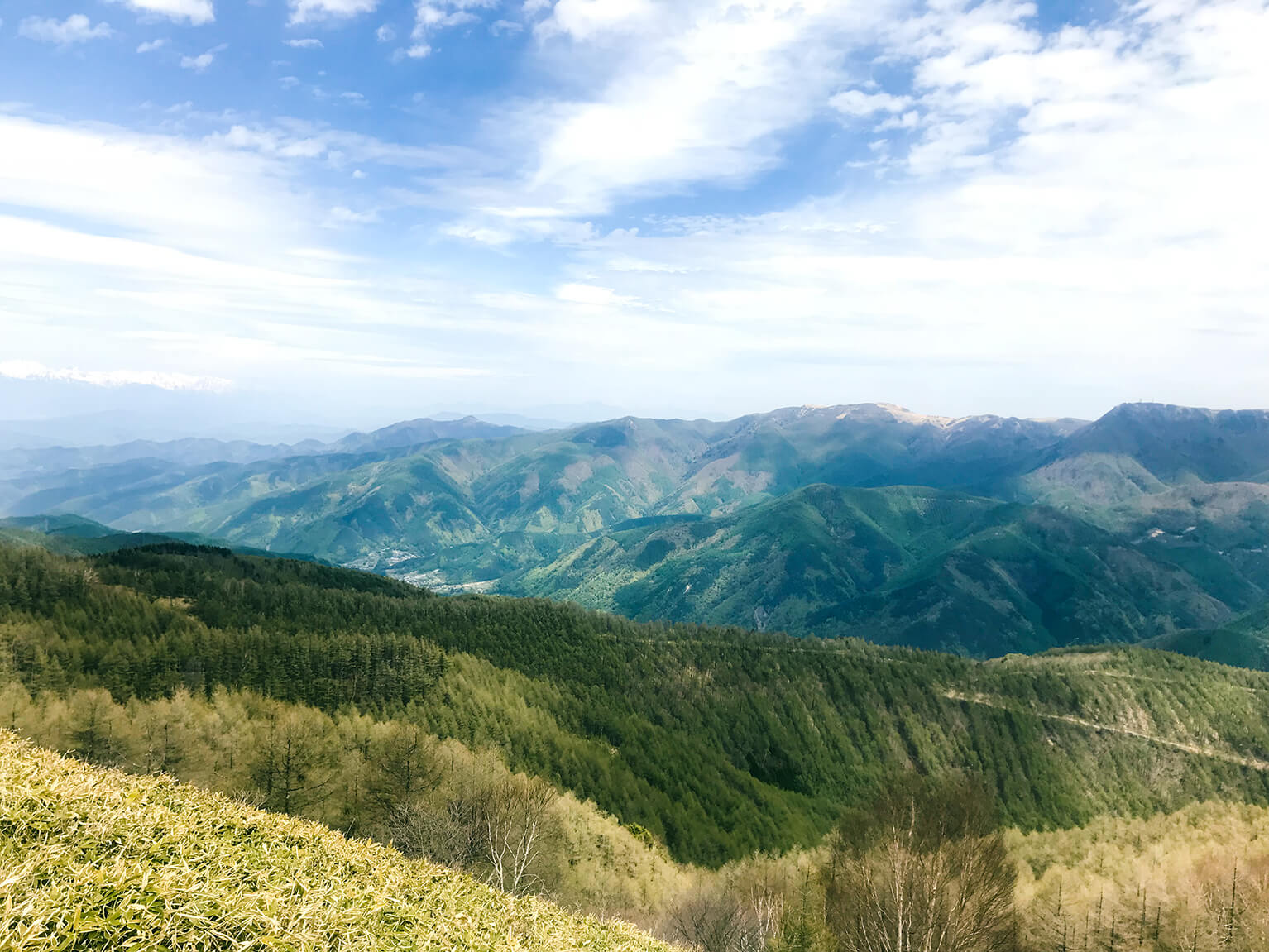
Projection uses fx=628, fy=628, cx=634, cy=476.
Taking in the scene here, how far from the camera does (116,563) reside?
6235 inches

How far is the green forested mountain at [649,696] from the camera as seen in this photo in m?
99.4

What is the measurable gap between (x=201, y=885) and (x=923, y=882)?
160 ft

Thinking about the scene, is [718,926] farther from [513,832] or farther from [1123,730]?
[1123,730]

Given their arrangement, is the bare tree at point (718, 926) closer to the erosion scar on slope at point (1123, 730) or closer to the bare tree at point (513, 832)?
the bare tree at point (513, 832)

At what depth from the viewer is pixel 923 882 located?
45.2 m

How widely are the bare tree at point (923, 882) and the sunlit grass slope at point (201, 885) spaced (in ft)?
98.2

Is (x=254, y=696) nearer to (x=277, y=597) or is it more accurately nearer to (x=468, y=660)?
(x=468, y=660)

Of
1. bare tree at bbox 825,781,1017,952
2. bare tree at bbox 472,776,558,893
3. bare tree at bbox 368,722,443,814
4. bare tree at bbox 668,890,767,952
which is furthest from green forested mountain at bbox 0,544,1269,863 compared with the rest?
bare tree at bbox 668,890,767,952

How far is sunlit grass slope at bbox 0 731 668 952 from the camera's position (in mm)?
10508

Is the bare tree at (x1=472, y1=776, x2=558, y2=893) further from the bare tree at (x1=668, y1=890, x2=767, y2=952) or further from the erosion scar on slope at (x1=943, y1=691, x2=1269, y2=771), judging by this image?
the erosion scar on slope at (x1=943, y1=691, x2=1269, y2=771)

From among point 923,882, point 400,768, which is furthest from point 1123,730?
point 400,768

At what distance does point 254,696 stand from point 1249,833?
129 m

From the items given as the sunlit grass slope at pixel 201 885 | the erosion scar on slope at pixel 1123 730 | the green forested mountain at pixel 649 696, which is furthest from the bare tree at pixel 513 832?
the erosion scar on slope at pixel 1123 730

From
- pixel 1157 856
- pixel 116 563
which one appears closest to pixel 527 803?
pixel 1157 856
